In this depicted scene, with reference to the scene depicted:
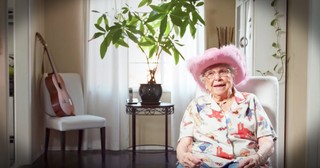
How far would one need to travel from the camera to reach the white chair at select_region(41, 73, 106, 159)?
11.3 ft

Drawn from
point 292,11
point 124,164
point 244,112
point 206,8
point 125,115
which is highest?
point 206,8

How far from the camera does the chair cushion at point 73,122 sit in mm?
3412

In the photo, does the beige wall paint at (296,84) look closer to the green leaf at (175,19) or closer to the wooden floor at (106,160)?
the green leaf at (175,19)

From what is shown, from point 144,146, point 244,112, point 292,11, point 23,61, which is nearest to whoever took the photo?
point 244,112

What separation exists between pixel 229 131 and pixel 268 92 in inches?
15.7

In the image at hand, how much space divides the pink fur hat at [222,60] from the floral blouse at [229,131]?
0.14 metres

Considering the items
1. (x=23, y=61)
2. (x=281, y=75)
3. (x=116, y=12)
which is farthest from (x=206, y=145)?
(x=116, y=12)

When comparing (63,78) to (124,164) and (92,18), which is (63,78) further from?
(124,164)

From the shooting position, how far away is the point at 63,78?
3.85 m

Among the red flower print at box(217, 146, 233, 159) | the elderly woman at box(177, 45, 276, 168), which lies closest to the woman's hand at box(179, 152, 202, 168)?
the elderly woman at box(177, 45, 276, 168)

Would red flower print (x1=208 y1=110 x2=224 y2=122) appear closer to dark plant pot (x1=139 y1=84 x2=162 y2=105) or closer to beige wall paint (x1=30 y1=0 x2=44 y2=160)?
dark plant pot (x1=139 y1=84 x2=162 y2=105)

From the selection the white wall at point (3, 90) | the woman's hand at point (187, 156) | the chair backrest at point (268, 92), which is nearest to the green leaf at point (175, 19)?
the chair backrest at point (268, 92)

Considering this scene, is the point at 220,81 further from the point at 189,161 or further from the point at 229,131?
the point at 189,161

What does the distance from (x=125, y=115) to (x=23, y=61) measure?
4.13 feet
